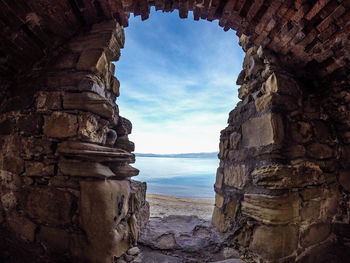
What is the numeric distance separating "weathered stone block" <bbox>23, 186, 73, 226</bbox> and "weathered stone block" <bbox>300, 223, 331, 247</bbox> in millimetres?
2181

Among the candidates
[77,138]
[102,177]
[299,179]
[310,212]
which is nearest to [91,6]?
[77,138]

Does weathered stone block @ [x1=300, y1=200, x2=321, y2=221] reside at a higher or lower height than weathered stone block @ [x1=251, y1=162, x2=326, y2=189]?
lower

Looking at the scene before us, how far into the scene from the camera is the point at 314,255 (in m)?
1.75

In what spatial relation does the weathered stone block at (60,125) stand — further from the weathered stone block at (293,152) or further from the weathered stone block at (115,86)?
the weathered stone block at (293,152)

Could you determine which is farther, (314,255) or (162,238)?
(162,238)

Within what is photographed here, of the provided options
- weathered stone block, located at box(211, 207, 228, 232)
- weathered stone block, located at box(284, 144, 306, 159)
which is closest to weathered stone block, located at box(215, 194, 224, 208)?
weathered stone block, located at box(211, 207, 228, 232)

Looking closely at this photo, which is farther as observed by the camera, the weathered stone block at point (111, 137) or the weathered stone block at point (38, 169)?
the weathered stone block at point (111, 137)

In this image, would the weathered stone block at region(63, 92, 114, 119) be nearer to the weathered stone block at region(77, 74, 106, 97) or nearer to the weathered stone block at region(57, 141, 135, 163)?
the weathered stone block at region(77, 74, 106, 97)

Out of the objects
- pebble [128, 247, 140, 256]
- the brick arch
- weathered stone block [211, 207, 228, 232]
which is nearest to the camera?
the brick arch

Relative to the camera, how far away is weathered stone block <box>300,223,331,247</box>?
1.70m

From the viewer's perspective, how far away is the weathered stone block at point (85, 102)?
4.73 ft

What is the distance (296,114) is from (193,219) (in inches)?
86.6

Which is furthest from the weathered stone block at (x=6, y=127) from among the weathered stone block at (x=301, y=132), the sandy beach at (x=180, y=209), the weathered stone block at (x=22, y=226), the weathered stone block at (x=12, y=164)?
the sandy beach at (x=180, y=209)

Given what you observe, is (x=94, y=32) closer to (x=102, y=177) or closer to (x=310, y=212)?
(x=102, y=177)
